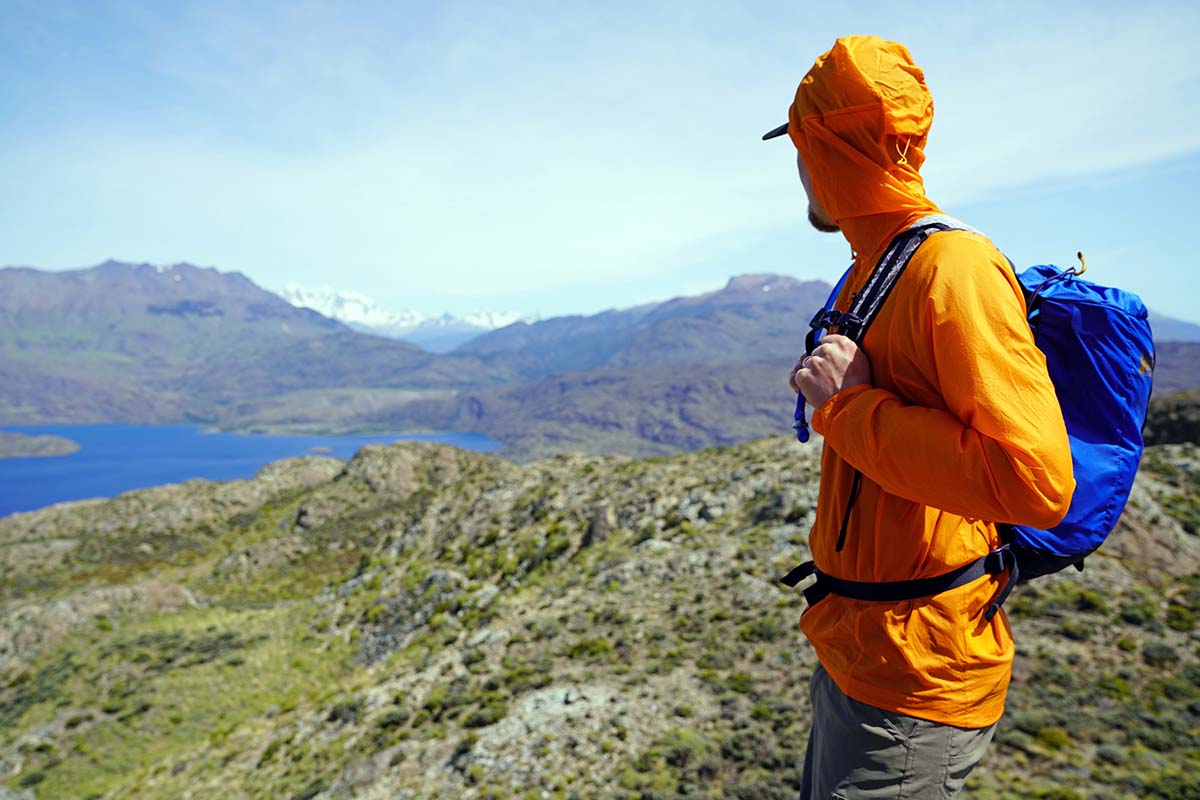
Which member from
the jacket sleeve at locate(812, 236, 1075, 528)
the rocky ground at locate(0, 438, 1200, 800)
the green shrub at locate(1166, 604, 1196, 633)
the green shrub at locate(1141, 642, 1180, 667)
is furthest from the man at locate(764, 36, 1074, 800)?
the green shrub at locate(1166, 604, 1196, 633)

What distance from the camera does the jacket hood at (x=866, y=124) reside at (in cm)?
250

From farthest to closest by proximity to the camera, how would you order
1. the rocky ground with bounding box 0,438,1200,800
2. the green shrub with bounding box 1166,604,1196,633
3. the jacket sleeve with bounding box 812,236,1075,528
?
the green shrub with bounding box 1166,604,1196,633 → the rocky ground with bounding box 0,438,1200,800 → the jacket sleeve with bounding box 812,236,1075,528

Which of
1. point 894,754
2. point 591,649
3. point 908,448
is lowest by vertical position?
point 591,649

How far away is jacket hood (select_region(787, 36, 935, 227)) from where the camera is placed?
2.50m

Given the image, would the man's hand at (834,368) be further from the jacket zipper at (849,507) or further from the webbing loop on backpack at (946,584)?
the webbing loop on backpack at (946,584)

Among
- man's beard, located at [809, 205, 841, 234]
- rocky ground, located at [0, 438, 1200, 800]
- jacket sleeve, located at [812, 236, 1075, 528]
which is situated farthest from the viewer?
rocky ground, located at [0, 438, 1200, 800]

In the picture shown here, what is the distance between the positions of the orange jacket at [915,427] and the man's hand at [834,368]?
54mm

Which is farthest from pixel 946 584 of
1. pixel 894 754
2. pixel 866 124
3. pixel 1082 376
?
pixel 866 124

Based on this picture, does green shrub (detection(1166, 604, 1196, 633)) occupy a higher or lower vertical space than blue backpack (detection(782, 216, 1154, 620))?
lower

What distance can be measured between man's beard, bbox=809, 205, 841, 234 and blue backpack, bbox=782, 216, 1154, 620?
0.64 m

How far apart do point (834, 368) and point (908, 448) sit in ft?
1.60

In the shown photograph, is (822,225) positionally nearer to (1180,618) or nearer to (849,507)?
(849,507)

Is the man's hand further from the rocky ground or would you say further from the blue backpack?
the rocky ground

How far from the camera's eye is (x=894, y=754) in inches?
102
